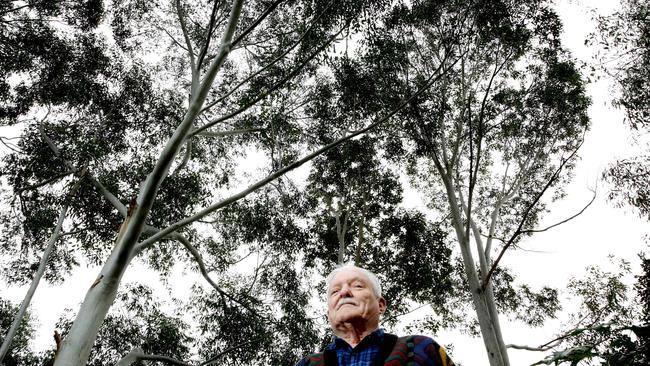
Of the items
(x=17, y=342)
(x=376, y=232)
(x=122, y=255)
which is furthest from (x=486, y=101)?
(x=17, y=342)

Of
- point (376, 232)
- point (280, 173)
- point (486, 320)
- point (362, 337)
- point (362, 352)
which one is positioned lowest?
point (362, 352)

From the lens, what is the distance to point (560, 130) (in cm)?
1002

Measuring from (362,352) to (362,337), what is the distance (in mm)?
181

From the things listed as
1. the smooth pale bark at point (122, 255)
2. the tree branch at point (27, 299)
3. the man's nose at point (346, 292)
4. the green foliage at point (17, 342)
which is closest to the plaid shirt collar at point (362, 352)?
the man's nose at point (346, 292)

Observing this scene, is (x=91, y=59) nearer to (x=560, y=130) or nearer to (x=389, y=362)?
(x=389, y=362)

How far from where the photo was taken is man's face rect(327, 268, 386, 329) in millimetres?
1619

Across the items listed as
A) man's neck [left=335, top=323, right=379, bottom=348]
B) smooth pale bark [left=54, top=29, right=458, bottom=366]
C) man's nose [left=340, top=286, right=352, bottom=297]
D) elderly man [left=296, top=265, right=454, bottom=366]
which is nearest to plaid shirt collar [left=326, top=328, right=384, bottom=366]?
elderly man [left=296, top=265, right=454, bottom=366]

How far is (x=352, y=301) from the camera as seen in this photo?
1.66 m

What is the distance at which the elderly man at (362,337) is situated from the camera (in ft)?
4.46

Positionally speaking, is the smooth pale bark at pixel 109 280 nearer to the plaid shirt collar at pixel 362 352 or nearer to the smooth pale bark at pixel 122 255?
the smooth pale bark at pixel 122 255

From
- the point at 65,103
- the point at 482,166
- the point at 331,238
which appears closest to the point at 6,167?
the point at 65,103

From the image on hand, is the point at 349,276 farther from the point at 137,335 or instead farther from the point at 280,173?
the point at 137,335

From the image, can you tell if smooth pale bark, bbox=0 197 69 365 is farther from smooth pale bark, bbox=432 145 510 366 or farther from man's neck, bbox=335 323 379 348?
man's neck, bbox=335 323 379 348

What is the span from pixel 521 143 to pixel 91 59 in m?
10.2
